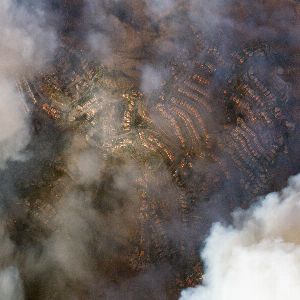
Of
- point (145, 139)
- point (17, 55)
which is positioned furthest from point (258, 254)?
point (17, 55)

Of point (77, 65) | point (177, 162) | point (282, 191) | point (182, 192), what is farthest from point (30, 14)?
point (282, 191)

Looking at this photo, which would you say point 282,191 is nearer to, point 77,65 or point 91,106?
point 91,106

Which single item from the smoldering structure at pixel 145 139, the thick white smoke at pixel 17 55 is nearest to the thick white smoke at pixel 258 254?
the smoldering structure at pixel 145 139

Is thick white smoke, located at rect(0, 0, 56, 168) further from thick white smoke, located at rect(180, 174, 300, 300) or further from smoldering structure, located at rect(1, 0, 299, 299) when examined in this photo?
thick white smoke, located at rect(180, 174, 300, 300)

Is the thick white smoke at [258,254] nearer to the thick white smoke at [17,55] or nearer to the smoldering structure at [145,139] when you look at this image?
the smoldering structure at [145,139]

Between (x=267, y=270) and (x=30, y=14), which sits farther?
(x=30, y=14)

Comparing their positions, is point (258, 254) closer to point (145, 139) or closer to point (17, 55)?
point (145, 139)

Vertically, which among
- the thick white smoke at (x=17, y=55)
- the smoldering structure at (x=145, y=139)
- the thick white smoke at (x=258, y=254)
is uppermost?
the thick white smoke at (x=17, y=55)

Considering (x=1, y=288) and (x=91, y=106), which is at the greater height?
(x=91, y=106)
